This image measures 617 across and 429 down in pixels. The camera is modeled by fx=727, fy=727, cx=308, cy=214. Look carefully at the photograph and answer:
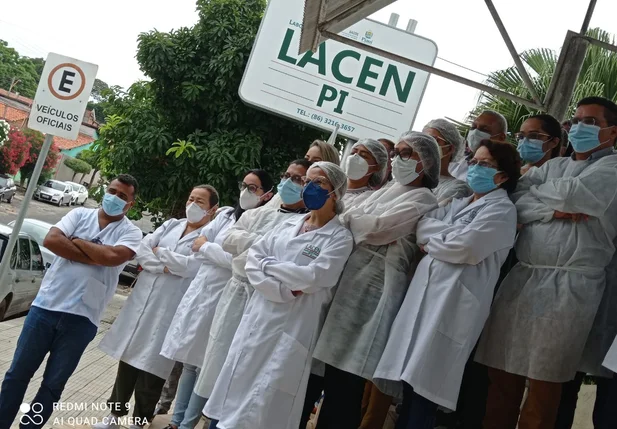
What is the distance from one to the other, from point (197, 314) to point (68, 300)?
0.93 metres

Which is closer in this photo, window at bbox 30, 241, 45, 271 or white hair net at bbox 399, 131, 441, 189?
white hair net at bbox 399, 131, 441, 189

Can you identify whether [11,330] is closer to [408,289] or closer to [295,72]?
[295,72]

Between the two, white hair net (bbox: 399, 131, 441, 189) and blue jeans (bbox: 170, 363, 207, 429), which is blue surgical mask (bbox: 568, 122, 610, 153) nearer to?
white hair net (bbox: 399, 131, 441, 189)

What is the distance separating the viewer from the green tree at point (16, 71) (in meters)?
67.6

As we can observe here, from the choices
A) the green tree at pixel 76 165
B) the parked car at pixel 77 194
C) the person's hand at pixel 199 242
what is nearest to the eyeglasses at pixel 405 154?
the person's hand at pixel 199 242

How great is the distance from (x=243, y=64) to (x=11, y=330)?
5.12 meters

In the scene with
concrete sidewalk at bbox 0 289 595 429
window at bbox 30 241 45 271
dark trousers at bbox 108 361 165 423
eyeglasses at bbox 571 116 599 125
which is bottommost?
concrete sidewalk at bbox 0 289 595 429

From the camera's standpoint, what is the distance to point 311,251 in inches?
171

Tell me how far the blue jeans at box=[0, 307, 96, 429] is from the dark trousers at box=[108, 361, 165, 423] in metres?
0.60

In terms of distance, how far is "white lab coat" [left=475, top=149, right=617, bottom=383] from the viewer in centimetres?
372

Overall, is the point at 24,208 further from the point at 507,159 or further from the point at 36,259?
the point at 36,259

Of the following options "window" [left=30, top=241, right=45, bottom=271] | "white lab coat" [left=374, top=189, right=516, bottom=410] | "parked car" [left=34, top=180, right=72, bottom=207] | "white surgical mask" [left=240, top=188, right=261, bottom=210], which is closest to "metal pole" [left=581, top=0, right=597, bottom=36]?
"white lab coat" [left=374, top=189, right=516, bottom=410]

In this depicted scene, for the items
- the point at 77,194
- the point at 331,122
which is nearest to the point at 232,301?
the point at 331,122

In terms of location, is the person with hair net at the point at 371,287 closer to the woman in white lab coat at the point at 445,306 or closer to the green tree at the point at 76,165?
the woman in white lab coat at the point at 445,306
